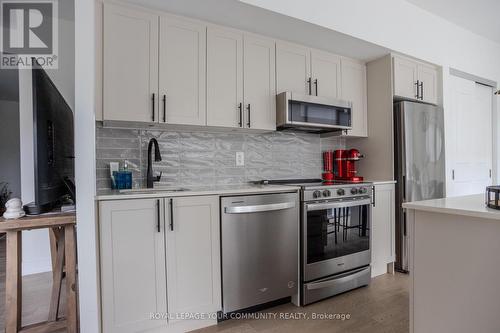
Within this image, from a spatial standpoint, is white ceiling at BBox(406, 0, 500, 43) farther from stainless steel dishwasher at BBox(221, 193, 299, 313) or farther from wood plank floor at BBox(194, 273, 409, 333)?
wood plank floor at BBox(194, 273, 409, 333)

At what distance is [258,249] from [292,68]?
174 cm

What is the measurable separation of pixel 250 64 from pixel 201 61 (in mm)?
460

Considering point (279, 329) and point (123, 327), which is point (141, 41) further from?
point (279, 329)

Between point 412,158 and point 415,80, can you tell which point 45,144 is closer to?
→ point 412,158

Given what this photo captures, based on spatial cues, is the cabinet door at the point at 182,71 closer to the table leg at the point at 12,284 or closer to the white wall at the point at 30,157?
the table leg at the point at 12,284

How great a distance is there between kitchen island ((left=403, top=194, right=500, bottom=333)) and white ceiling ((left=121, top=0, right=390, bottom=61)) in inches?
68.1

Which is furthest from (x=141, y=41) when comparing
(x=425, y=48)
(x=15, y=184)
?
(x=15, y=184)

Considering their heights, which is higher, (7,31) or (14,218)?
(7,31)

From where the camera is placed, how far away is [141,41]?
2029 millimetres

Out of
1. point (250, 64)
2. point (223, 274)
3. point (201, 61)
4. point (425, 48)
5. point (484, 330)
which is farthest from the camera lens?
point (425, 48)

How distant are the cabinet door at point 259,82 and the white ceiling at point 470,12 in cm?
181

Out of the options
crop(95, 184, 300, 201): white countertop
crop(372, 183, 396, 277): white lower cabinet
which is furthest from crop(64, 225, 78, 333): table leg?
crop(372, 183, 396, 277): white lower cabinet

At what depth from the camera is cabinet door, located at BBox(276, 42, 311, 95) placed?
2602mm
